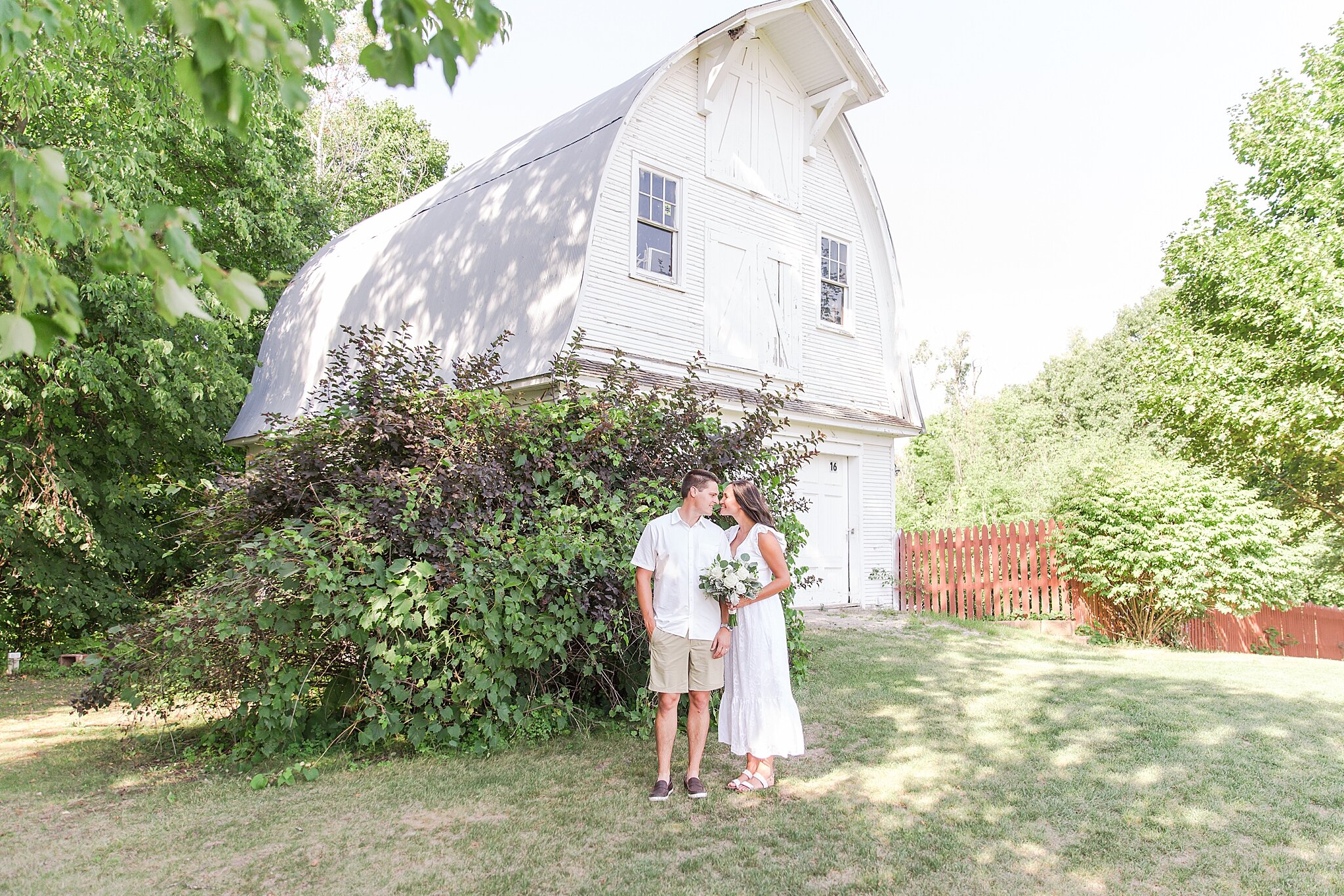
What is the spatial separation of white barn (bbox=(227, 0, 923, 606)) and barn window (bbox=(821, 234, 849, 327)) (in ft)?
0.09

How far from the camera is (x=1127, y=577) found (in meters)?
11.7

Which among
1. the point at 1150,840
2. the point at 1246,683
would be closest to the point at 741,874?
the point at 1150,840

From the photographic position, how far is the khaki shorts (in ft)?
14.9

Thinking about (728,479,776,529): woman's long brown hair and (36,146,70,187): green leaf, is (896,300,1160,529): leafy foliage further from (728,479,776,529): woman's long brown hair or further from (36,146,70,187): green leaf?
(36,146,70,187): green leaf

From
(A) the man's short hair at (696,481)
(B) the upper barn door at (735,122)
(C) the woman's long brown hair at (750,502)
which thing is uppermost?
(B) the upper barn door at (735,122)

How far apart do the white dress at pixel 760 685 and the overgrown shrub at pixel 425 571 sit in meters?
1.05

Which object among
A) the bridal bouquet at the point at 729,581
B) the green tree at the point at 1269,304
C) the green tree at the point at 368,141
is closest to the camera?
the bridal bouquet at the point at 729,581

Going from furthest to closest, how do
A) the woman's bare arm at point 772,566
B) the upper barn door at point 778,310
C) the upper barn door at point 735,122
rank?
the upper barn door at point 778,310 < the upper barn door at point 735,122 < the woman's bare arm at point 772,566

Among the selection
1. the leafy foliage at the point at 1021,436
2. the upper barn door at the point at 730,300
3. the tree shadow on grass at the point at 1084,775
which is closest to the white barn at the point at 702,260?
the upper barn door at the point at 730,300

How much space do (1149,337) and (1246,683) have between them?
12.1m

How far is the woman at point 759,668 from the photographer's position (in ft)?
15.4

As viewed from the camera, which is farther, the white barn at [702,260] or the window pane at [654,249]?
the window pane at [654,249]

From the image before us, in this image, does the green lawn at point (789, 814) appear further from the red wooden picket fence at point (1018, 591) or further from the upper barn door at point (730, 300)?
the red wooden picket fence at point (1018, 591)

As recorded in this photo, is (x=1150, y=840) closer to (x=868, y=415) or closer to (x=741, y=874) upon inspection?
(x=741, y=874)
